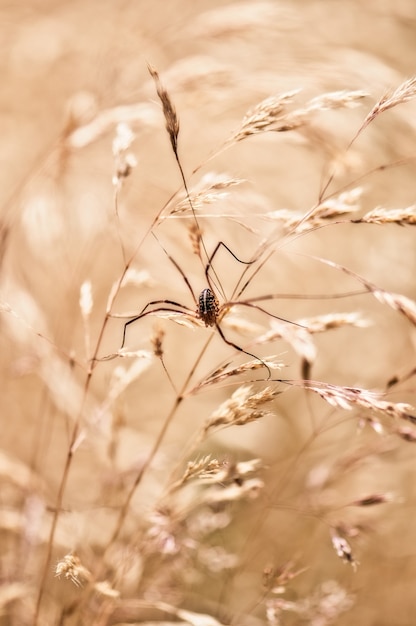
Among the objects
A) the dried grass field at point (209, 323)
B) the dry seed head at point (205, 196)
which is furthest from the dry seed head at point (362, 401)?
the dry seed head at point (205, 196)

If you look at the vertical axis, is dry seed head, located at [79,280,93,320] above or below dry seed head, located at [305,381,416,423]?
above

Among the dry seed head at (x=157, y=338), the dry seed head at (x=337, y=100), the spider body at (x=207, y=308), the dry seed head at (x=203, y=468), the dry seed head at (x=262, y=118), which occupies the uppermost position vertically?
the dry seed head at (x=337, y=100)

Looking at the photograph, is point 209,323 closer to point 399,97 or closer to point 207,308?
point 207,308

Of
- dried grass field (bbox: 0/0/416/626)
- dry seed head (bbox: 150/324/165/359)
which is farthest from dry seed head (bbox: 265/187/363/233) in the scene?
dry seed head (bbox: 150/324/165/359)

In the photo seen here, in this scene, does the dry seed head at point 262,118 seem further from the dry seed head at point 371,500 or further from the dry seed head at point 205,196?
the dry seed head at point 371,500

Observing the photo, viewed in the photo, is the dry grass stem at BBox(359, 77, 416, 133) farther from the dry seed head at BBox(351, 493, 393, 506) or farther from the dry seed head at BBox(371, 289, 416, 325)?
the dry seed head at BBox(351, 493, 393, 506)

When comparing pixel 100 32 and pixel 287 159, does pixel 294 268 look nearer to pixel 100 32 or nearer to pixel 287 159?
pixel 287 159

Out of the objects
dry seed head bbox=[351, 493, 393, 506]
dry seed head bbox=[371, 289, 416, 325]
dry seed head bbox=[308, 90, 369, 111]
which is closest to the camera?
dry seed head bbox=[371, 289, 416, 325]

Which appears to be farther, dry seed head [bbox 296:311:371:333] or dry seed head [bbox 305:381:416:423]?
dry seed head [bbox 296:311:371:333]

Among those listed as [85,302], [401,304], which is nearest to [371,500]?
[401,304]
